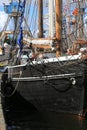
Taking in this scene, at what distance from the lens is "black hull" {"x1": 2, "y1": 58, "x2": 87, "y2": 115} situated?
2611 centimetres

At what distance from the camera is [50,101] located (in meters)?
27.5

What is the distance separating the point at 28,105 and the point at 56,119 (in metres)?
3.69

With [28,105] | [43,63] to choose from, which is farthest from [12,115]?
[43,63]

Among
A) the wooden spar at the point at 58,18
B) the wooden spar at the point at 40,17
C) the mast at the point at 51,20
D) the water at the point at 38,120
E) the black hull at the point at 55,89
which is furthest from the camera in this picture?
the wooden spar at the point at 40,17

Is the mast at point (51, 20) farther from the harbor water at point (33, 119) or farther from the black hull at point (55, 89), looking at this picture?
the harbor water at point (33, 119)

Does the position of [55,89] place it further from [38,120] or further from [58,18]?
[58,18]

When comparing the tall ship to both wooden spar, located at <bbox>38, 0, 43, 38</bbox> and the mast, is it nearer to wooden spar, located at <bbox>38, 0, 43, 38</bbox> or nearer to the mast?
the mast

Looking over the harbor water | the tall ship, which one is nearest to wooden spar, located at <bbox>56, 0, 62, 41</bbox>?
the tall ship

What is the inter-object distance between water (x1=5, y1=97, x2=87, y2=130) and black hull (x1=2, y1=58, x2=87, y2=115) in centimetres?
47

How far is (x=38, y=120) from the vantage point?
1026 inches

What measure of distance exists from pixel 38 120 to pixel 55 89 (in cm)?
206

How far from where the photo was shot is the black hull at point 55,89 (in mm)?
26109

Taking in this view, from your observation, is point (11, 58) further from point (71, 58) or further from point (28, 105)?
point (71, 58)

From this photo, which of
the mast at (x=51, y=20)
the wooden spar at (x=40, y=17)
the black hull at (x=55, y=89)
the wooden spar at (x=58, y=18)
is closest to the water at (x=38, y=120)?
the black hull at (x=55, y=89)
